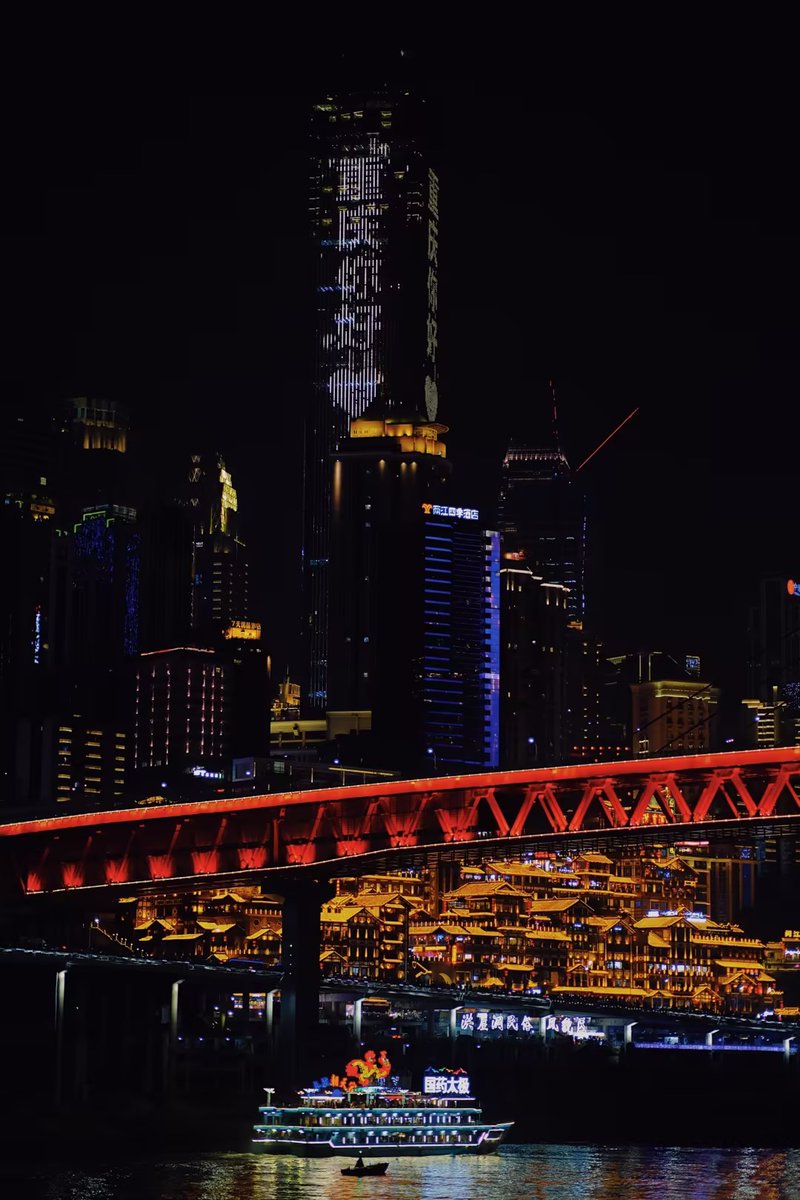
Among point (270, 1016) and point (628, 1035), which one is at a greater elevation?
point (270, 1016)

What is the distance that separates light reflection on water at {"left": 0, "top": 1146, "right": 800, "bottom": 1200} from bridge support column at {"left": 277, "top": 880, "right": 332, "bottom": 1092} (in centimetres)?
1309

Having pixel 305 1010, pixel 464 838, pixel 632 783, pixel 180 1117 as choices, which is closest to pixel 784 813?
pixel 632 783

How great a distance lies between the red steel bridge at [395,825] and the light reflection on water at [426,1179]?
610 inches

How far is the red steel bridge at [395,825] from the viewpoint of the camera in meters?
98.6

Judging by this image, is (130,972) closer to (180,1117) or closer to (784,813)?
(180,1117)

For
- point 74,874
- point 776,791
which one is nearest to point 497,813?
point 776,791

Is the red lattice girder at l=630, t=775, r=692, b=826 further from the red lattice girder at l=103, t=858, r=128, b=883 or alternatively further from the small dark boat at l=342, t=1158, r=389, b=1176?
the red lattice girder at l=103, t=858, r=128, b=883

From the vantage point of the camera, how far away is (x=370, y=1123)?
3649 inches

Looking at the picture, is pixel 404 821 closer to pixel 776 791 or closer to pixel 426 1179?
pixel 776 791

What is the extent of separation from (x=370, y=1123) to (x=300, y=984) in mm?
17179

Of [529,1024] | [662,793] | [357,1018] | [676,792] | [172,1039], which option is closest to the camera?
[676,792]

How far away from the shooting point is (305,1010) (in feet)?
357

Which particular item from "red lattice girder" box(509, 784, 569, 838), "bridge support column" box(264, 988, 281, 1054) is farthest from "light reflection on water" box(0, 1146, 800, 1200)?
"bridge support column" box(264, 988, 281, 1054)

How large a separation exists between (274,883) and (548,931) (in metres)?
92.8
